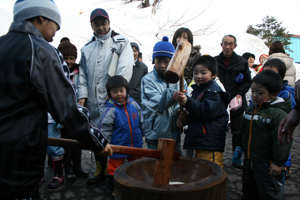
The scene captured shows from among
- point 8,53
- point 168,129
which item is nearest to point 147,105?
point 168,129

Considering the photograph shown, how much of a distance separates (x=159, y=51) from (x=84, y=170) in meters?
2.26

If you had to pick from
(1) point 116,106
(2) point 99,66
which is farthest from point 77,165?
(2) point 99,66

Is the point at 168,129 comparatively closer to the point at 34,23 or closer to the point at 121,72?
the point at 121,72

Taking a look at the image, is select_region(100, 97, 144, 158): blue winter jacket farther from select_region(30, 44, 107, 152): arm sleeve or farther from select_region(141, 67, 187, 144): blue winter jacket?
select_region(30, 44, 107, 152): arm sleeve

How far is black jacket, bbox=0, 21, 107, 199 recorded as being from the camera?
1.41 m

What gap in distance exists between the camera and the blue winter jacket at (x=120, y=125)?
124 inches

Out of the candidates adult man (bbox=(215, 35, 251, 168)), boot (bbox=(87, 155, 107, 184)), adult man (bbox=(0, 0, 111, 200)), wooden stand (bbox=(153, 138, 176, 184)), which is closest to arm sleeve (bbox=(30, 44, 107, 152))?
adult man (bbox=(0, 0, 111, 200))

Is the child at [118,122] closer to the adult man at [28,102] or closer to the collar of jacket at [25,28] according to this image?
the adult man at [28,102]

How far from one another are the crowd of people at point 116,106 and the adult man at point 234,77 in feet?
0.05

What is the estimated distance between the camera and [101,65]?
3508 mm

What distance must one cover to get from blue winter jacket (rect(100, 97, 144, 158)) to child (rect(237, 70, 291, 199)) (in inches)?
51.0

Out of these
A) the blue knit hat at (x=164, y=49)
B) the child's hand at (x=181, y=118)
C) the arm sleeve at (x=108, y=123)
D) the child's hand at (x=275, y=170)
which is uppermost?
the blue knit hat at (x=164, y=49)

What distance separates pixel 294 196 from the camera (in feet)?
9.80

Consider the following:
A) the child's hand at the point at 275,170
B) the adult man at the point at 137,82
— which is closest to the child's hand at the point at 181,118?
the child's hand at the point at 275,170
